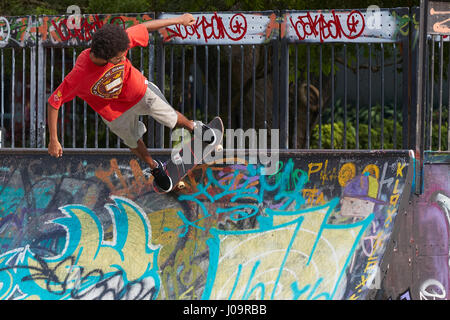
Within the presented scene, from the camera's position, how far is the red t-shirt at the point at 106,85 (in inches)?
204

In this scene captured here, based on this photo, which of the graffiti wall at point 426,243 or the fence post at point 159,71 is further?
the fence post at point 159,71

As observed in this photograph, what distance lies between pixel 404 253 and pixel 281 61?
2.46 m

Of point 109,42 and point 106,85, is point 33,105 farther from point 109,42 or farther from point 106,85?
point 109,42

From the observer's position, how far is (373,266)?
6.13 meters

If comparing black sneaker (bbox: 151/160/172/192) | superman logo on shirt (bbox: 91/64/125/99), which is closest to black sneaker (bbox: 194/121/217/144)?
black sneaker (bbox: 151/160/172/192)

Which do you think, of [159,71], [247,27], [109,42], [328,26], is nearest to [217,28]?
[247,27]

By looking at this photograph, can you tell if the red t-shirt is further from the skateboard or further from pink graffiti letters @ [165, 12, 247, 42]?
pink graffiti letters @ [165, 12, 247, 42]

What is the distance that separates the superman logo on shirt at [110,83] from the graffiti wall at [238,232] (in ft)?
3.31

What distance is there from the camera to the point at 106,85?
5.25m

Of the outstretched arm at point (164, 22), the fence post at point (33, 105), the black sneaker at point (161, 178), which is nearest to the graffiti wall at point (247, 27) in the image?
the fence post at point (33, 105)

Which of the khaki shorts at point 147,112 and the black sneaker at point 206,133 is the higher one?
the khaki shorts at point 147,112

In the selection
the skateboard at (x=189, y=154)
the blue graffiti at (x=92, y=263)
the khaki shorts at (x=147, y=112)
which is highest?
the khaki shorts at (x=147, y=112)

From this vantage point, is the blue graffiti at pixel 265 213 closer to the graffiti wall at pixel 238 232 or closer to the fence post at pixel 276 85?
the graffiti wall at pixel 238 232

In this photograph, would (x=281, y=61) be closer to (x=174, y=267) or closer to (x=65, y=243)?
(x=174, y=267)
